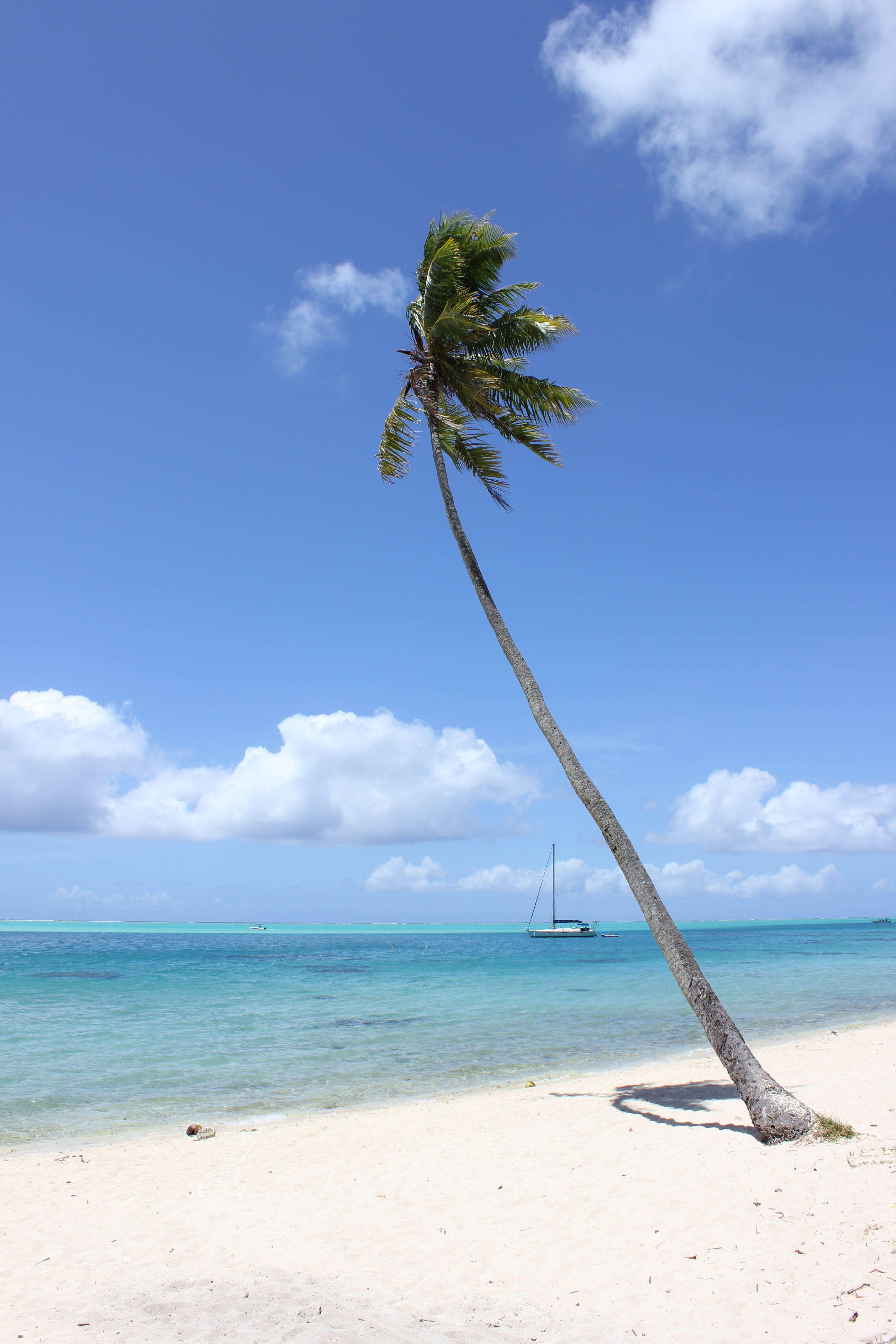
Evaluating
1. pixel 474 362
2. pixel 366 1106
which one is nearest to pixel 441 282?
pixel 474 362

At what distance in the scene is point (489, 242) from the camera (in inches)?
466

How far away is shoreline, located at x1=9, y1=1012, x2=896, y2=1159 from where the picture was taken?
10.2 m

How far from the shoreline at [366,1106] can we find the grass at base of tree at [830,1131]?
6.08 m

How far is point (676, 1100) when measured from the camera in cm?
1073

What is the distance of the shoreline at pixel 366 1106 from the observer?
10.2 metres

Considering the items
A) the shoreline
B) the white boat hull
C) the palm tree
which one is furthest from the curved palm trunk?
the white boat hull

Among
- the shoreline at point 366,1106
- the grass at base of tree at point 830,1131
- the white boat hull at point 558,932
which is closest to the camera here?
the grass at base of tree at point 830,1131

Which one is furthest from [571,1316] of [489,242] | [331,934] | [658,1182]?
[331,934]

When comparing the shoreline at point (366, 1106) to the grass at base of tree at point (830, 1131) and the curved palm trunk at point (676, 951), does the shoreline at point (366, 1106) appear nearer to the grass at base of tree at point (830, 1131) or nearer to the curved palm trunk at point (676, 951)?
the curved palm trunk at point (676, 951)

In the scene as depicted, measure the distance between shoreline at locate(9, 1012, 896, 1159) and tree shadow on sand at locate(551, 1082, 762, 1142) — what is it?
1769 mm

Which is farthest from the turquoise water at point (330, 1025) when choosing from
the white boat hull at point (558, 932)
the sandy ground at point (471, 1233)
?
the white boat hull at point (558, 932)

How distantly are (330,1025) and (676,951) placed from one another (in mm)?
14437

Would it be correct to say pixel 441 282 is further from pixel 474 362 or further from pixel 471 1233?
pixel 471 1233

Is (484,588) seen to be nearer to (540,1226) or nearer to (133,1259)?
(540,1226)
